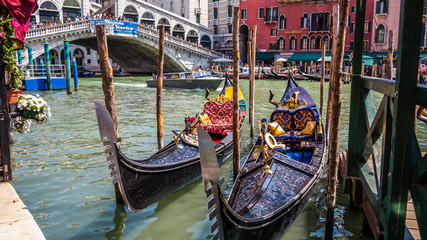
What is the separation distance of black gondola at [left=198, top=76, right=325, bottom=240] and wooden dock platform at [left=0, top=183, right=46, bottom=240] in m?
0.96

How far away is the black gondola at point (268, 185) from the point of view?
207cm

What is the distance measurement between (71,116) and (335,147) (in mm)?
7417

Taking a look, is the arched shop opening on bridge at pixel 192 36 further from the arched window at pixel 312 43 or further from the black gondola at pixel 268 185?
the black gondola at pixel 268 185

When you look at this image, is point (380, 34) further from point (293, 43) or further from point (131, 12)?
point (131, 12)

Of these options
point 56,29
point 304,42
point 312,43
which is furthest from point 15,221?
point 304,42

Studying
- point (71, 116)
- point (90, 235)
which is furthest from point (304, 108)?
point (71, 116)

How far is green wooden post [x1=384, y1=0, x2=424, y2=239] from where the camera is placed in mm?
1421

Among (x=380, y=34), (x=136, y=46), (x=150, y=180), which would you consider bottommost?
(x=150, y=180)

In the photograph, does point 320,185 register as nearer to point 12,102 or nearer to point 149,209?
point 149,209

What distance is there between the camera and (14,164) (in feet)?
16.2

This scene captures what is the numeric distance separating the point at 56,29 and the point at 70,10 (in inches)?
309

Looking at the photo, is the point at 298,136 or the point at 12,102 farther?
the point at 298,136

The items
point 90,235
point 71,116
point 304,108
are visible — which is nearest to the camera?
point 90,235

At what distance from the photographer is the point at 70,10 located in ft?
76.5
